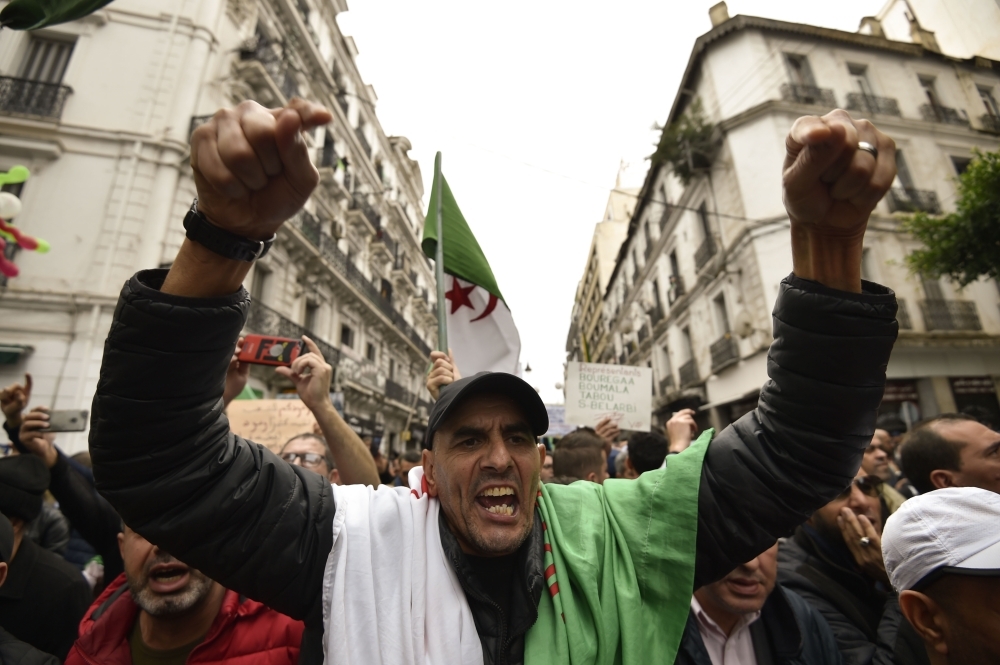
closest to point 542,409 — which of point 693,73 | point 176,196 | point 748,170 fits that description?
point 176,196

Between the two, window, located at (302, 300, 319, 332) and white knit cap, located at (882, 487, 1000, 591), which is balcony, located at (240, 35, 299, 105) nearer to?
window, located at (302, 300, 319, 332)

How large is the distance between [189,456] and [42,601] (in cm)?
193

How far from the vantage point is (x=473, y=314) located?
381 centimetres

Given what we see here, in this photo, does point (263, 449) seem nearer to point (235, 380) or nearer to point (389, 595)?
point (389, 595)

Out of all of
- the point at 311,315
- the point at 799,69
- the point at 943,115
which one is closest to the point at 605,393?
the point at 311,315

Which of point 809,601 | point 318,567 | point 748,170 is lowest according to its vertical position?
point 809,601

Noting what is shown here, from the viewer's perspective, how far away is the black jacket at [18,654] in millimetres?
1606

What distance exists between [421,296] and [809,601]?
30612 mm

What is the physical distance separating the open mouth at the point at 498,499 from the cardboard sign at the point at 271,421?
2900 millimetres

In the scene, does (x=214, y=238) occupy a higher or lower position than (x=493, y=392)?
higher

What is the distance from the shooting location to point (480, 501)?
147 cm

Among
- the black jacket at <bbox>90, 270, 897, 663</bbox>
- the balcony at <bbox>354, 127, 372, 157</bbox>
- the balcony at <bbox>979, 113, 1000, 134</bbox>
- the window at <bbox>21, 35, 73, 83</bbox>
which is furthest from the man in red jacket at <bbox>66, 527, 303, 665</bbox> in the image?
the balcony at <bbox>354, 127, 372, 157</bbox>

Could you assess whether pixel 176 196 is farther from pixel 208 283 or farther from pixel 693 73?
pixel 693 73

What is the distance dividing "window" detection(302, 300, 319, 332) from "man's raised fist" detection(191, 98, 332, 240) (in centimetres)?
1653
